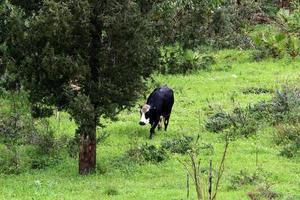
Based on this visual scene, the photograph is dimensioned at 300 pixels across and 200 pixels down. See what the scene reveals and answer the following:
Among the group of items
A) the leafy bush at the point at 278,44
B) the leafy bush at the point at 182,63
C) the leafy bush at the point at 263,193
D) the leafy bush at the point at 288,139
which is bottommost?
the leafy bush at the point at 263,193

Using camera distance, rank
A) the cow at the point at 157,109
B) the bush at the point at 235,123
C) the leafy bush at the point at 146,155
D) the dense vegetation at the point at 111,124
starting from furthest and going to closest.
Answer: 1. the cow at the point at 157,109
2. the bush at the point at 235,123
3. the leafy bush at the point at 146,155
4. the dense vegetation at the point at 111,124

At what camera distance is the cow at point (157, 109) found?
18.9 meters

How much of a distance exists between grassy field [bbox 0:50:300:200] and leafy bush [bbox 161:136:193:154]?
440 millimetres

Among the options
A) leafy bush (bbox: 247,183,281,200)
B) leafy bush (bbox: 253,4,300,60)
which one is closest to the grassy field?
leafy bush (bbox: 247,183,281,200)

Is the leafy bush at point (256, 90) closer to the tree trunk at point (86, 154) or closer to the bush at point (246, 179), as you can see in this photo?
the bush at point (246, 179)

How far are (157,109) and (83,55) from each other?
207 inches

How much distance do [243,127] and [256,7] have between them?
18.0 metres

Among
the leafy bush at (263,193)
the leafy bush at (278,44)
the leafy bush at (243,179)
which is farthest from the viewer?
the leafy bush at (278,44)

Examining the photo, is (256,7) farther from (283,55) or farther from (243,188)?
(243,188)

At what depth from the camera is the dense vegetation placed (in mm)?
13898

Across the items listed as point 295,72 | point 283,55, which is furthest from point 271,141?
point 283,55

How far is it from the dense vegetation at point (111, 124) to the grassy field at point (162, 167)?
3 centimetres

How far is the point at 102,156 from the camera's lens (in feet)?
55.0

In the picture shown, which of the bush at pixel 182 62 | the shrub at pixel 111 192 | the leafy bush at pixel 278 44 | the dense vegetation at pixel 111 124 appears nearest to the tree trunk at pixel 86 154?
the dense vegetation at pixel 111 124
